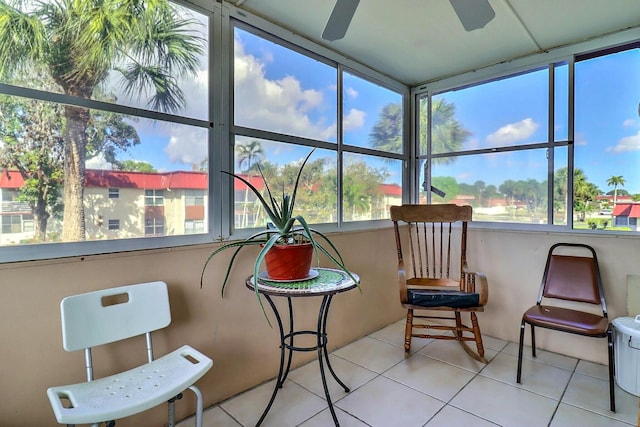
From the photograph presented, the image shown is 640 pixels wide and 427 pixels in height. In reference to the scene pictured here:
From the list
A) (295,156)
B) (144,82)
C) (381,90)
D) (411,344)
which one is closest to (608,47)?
(381,90)

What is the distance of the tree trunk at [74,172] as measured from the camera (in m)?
1.41

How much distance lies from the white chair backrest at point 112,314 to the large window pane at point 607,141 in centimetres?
286

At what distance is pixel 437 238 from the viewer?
3072 millimetres

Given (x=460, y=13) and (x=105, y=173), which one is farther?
(x=105, y=173)

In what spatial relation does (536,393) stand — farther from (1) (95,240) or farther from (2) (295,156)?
(1) (95,240)

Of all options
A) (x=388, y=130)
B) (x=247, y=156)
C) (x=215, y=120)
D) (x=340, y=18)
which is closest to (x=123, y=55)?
(x=215, y=120)

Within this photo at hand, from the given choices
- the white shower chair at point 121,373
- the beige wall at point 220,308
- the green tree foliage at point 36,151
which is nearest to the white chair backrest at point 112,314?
the white shower chair at point 121,373

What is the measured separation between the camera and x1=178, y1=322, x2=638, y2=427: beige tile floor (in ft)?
5.57

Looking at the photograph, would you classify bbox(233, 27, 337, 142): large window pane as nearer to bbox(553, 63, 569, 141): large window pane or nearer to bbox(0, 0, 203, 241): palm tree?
bbox(0, 0, 203, 241): palm tree

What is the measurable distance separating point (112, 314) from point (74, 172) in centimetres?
65

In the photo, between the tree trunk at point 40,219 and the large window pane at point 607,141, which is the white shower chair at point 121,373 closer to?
the tree trunk at point 40,219

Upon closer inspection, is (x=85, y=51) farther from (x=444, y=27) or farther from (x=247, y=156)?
(x=444, y=27)

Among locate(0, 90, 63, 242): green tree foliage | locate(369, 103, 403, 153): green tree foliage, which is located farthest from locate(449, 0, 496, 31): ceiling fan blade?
locate(0, 90, 63, 242): green tree foliage

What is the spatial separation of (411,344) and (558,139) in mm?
1964
